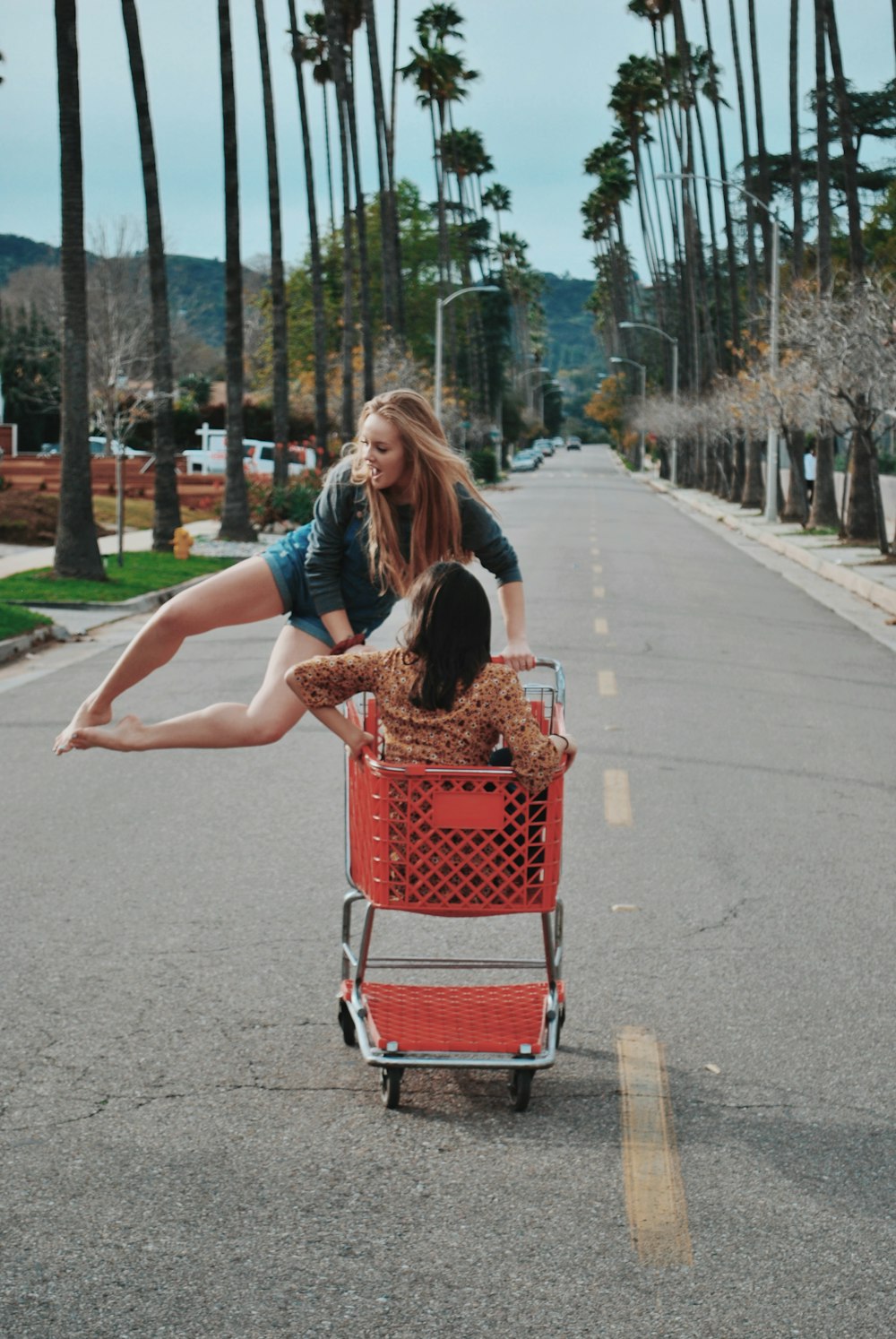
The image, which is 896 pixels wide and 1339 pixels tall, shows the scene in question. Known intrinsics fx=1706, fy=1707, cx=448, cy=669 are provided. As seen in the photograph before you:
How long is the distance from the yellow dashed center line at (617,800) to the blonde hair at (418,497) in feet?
11.8

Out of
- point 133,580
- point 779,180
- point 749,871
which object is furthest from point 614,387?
point 749,871

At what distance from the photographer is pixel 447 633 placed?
466 centimetres

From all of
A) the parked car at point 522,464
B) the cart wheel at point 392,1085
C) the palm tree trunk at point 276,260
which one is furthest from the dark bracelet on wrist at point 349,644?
the parked car at point 522,464

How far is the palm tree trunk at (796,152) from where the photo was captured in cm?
4391

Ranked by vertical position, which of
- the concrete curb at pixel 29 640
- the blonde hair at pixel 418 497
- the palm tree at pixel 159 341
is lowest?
the concrete curb at pixel 29 640

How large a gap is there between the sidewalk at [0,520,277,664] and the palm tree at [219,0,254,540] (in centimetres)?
63

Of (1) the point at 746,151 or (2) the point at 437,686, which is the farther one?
(1) the point at 746,151

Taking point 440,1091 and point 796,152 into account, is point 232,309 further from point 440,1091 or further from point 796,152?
point 440,1091

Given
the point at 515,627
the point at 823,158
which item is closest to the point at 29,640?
the point at 515,627

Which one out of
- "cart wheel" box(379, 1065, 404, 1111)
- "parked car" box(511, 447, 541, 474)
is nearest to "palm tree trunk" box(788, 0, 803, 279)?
"cart wheel" box(379, 1065, 404, 1111)

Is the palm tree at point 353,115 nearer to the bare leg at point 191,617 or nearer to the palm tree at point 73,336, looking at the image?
the palm tree at point 73,336

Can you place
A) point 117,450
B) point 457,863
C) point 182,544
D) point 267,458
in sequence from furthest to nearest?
point 267,458
point 182,544
point 117,450
point 457,863

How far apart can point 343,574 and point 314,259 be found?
46.3 m

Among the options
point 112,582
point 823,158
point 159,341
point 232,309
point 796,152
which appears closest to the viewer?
point 112,582
